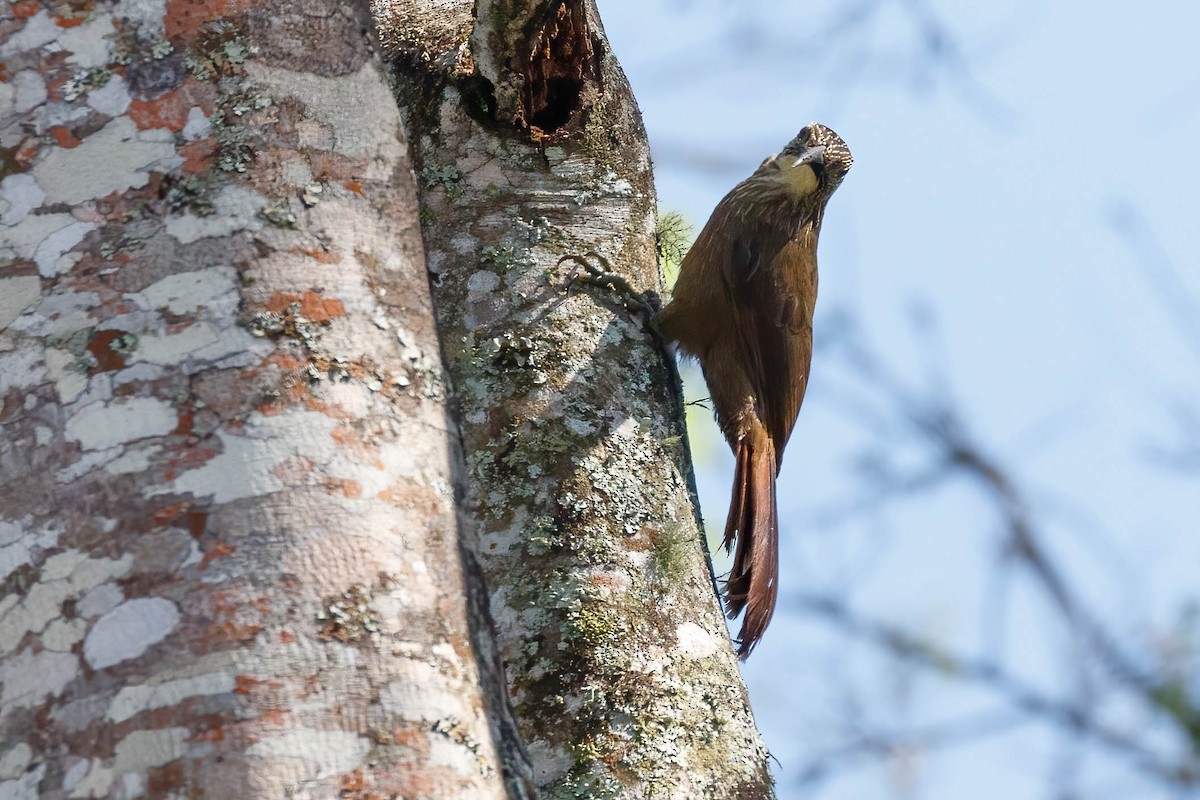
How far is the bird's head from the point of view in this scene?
3.76 meters

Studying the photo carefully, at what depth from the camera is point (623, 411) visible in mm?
2289

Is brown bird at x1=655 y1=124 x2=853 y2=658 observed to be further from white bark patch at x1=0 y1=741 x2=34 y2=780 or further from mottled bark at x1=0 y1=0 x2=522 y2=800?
white bark patch at x1=0 y1=741 x2=34 y2=780

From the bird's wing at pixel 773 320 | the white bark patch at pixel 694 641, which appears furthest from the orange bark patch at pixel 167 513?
the bird's wing at pixel 773 320

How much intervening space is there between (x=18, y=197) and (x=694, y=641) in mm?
1251

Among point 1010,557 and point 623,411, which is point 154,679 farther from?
point 1010,557

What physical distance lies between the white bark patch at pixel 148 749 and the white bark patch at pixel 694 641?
1.13 meters

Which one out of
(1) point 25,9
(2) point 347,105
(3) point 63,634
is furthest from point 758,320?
(3) point 63,634

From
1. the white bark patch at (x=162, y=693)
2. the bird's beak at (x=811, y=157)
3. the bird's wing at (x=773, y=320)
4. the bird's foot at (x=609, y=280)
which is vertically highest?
the bird's beak at (x=811, y=157)

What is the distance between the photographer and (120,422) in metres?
1.16

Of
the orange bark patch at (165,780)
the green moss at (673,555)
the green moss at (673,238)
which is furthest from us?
the green moss at (673,238)

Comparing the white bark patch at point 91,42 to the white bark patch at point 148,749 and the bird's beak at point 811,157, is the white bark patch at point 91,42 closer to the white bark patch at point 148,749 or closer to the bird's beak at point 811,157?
the white bark patch at point 148,749

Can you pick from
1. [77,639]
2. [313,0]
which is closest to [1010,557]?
[313,0]

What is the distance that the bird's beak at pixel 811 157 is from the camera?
3.78 metres

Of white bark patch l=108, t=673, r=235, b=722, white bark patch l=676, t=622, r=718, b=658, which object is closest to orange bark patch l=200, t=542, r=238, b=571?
white bark patch l=108, t=673, r=235, b=722
